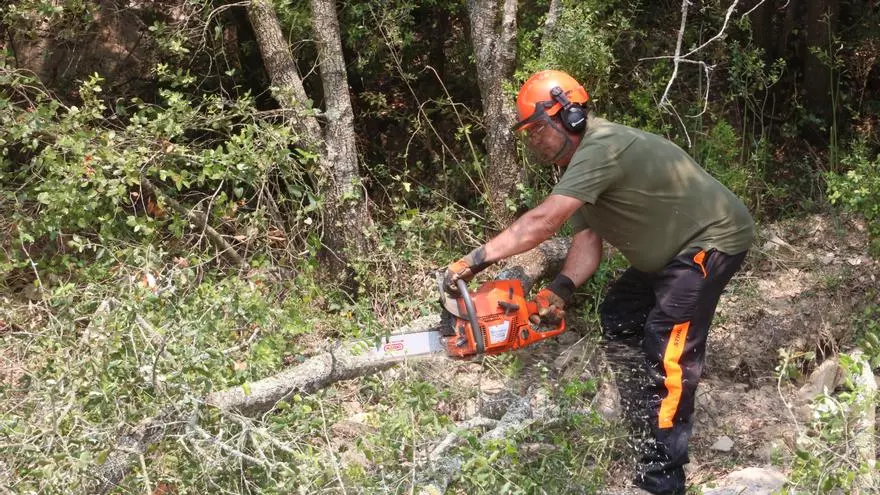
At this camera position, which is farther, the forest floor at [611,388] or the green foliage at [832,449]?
the forest floor at [611,388]

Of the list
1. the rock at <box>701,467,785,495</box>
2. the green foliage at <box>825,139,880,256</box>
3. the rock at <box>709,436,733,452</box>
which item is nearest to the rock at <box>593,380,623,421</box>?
the rock at <box>709,436,733,452</box>

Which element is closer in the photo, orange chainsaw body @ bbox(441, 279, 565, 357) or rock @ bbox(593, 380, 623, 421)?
orange chainsaw body @ bbox(441, 279, 565, 357)

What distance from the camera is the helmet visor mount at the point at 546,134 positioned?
4109 mm

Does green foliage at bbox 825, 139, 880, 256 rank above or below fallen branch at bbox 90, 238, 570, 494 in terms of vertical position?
above

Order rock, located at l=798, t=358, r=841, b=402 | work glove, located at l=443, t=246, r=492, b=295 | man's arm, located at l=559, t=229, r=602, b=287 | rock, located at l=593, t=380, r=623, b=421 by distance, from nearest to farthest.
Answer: work glove, located at l=443, t=246, r=492, b=295, man's arm, located at l=559, t=229, r=602, b=287, rock, located at l=593, t=380, r=623, b=421, rock, located at l=798, t=358, r=841, b=402

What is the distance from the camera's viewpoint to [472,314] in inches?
157

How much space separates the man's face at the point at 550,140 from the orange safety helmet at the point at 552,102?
34mm

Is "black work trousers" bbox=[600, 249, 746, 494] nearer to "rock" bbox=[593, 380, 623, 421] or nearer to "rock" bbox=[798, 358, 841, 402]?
"rock" bbox=[593, 380, 623, 421]

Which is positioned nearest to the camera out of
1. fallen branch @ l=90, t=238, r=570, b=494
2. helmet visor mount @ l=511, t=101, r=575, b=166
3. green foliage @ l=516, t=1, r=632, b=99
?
fallen branch @ l=90, t=238, r=570, b=494

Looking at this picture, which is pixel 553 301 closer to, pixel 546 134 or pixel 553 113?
pixel 546 134

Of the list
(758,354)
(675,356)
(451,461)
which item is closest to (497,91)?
(758,354)

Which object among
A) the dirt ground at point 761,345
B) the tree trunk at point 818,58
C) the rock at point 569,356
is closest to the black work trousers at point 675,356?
the dirt ground at point 761,345

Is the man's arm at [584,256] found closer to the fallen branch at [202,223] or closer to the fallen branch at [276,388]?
the fallen branch at [276,388]

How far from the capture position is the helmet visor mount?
411 cm
